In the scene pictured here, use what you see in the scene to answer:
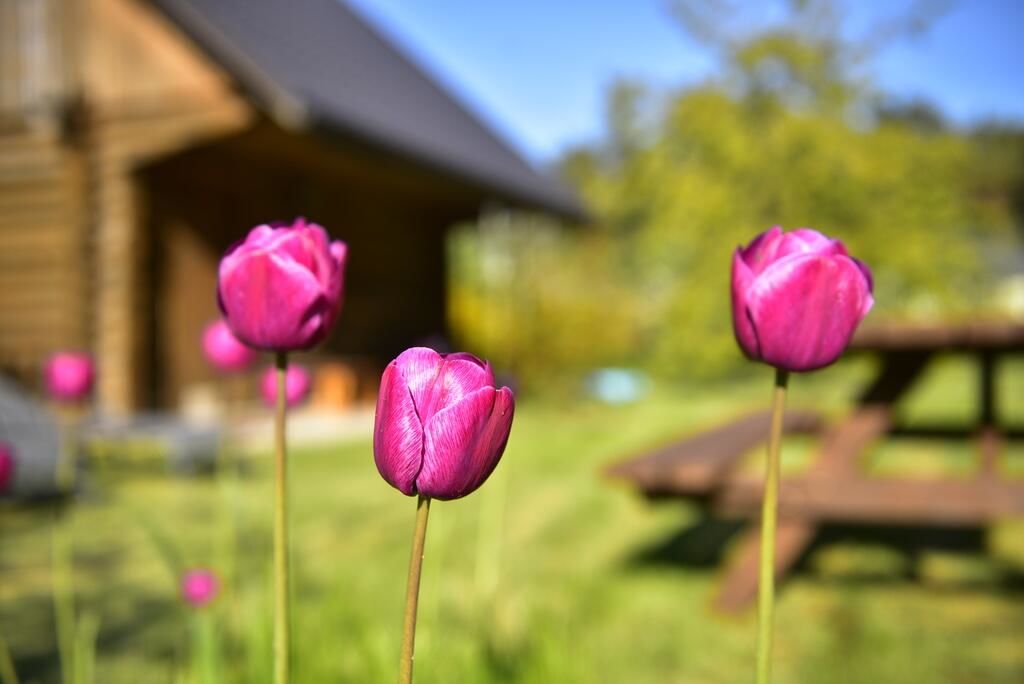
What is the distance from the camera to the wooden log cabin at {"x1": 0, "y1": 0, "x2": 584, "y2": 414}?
788cm

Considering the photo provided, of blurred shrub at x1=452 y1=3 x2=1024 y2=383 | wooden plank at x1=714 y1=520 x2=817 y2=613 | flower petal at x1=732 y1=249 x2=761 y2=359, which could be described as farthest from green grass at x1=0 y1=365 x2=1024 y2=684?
blurred shrub at x1=452 y1=3 x2=1024 y2=383

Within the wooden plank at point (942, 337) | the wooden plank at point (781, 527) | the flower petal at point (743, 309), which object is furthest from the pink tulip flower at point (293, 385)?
the wooden plank at point (942, 337)

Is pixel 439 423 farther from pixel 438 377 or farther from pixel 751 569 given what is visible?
pixel 751 569

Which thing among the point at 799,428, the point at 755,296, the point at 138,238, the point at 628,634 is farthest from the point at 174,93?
the point at 755,296

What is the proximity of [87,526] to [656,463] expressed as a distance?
9.82ft

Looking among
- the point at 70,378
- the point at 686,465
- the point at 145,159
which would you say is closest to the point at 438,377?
the point at 70,378

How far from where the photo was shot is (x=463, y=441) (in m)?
0.70

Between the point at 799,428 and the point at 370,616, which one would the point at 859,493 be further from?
the point at 370,616

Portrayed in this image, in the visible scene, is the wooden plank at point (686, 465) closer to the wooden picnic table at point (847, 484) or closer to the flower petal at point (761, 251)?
the wooden picnic table at point (847, 484)

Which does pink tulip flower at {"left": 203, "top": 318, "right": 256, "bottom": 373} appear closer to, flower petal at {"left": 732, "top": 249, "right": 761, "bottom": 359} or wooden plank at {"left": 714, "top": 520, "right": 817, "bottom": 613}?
flower petal at {"left": 732, "top": 249, "right": 761, "bottom": 359}

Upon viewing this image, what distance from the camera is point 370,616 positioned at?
2.16 metres

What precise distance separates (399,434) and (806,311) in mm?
440

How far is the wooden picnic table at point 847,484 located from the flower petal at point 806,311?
2190mm

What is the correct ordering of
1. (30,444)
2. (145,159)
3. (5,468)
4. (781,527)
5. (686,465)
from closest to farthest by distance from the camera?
1. (5,468)
2. (686,465)
3. (781,527)
4. (30,444)
5. (145,159)
